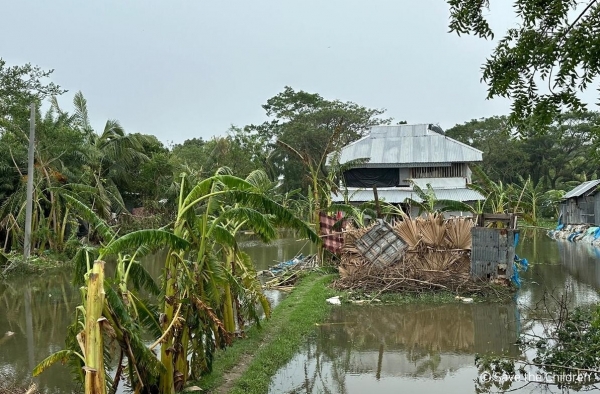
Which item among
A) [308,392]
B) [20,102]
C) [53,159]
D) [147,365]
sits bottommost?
[308,392]

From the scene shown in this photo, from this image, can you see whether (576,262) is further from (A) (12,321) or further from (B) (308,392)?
(A) (12,321)

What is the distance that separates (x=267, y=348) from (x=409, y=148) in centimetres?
2640

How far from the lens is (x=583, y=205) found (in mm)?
31328

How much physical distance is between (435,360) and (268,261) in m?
12.8

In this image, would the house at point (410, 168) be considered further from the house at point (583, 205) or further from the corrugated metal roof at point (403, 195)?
the house at point (583, 205)

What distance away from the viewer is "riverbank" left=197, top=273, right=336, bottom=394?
23.9 feet

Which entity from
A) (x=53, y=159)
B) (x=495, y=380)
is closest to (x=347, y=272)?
(x=495, y=380)

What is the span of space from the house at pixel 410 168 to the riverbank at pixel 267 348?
19.4 meters

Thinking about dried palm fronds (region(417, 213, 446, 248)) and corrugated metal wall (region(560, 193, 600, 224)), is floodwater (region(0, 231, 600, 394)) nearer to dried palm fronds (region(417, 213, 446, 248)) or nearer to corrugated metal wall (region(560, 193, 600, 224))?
dried palm fronds (region(417, 213, 446, 248))

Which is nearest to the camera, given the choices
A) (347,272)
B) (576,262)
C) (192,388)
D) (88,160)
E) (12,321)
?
(192,388)

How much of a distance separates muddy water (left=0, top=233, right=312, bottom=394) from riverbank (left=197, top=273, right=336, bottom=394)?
5.54ft

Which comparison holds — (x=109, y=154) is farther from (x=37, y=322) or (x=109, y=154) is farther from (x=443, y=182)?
(x=443, y=182)

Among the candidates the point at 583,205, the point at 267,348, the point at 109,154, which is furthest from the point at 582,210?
the point at 267,348

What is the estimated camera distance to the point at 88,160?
2381 cm
